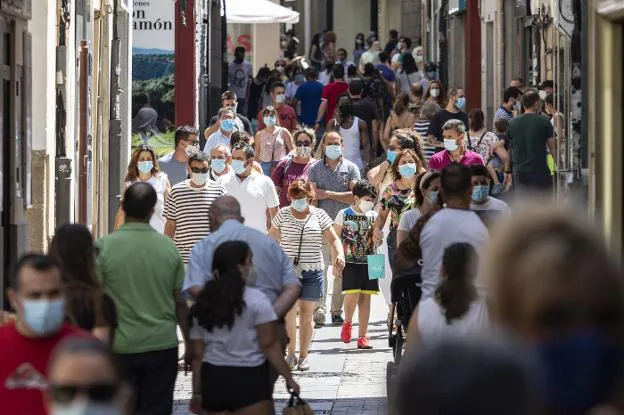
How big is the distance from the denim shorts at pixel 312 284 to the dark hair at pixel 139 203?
15.3ft

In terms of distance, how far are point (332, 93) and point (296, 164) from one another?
956 centimetres

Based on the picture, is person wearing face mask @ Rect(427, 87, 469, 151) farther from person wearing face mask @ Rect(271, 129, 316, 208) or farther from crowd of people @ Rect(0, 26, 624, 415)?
person wearing face mask @ Rect(271, 129, 316, 208)

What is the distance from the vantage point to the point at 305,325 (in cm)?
1343

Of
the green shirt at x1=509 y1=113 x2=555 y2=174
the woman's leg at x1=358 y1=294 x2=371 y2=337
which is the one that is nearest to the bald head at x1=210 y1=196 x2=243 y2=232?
the woman's leg at x1=358 y1=294 x2=371 y2=337

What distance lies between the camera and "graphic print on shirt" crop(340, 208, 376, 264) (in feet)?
47.6

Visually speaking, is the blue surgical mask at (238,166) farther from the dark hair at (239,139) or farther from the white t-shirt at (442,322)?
the white t-shirt at (442,322)

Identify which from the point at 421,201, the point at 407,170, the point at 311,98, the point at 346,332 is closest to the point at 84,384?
the point at 421,201

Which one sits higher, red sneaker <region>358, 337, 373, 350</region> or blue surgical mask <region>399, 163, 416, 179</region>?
blue surgical mask <region>399, 163, 416, 179</region>

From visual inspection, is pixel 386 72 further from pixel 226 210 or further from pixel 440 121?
pixel 226 210

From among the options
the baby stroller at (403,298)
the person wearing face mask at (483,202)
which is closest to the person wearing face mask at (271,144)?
the baby stroller at (403,298)

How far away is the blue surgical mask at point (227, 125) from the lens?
19.4 metres

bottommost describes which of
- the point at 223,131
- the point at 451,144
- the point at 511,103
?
the point at 451,144

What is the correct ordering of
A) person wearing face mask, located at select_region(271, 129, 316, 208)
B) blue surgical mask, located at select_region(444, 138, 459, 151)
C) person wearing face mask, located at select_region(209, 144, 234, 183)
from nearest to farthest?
person wearing face mask, located at select_region(209, 144, 234, 183) → blue surgical mask, located at select_region(444, 138, 459, 151) → person wearing face mask, located at select_region(271, 129, 316, 208)

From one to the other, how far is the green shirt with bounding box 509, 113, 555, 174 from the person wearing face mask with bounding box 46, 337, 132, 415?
14586 millimetres
